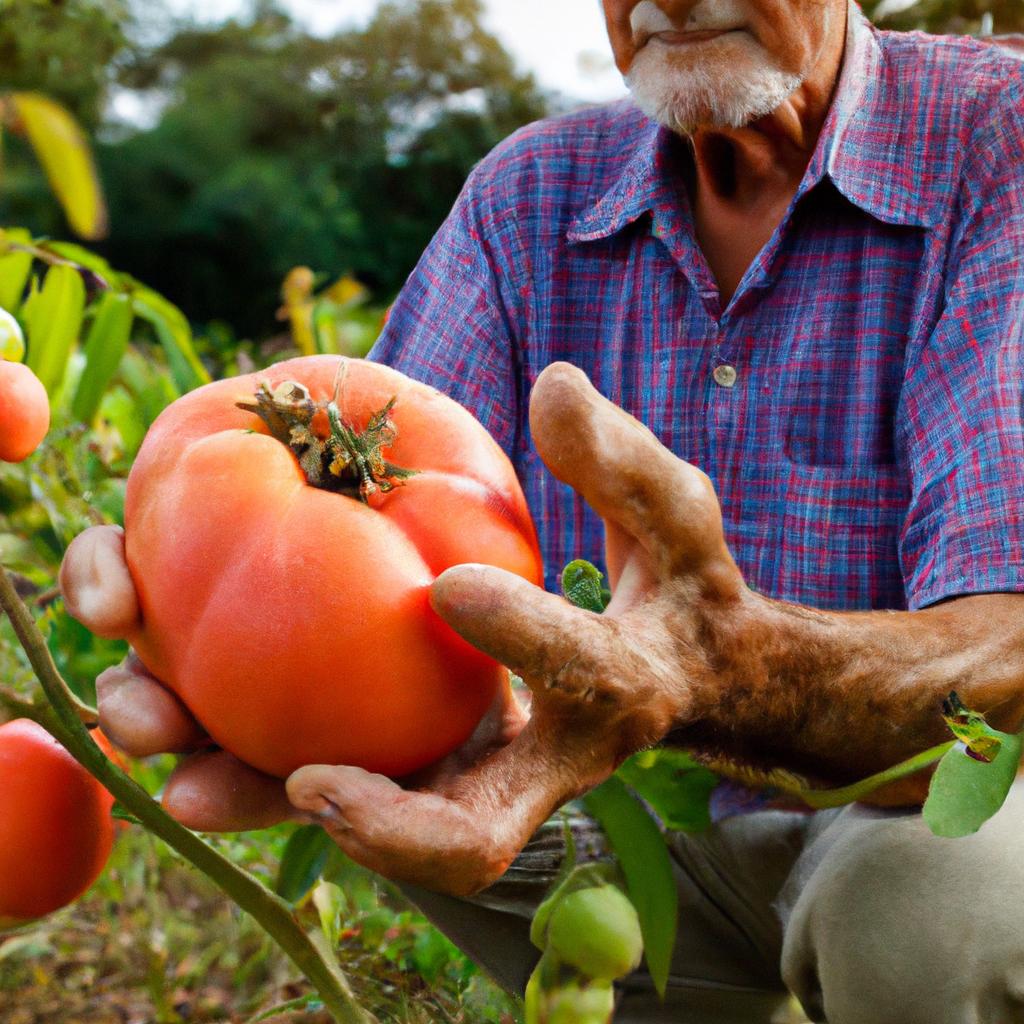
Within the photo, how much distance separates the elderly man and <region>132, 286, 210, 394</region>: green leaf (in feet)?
1.68

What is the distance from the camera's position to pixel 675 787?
1.14m

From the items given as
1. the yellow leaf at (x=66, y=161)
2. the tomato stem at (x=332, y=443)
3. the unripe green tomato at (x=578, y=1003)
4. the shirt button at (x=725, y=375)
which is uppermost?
the yellow leaf at (x=66, y=161)

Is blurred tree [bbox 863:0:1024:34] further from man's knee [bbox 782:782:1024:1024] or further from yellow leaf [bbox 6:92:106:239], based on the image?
yellow leaf [bbox 6:92:106:239]

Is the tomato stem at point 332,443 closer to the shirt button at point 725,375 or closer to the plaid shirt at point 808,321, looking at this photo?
the plaid shirt at point 808,321

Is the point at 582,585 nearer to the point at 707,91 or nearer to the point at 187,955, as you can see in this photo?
the point at 707,91

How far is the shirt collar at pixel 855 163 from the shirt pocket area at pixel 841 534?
25 cm

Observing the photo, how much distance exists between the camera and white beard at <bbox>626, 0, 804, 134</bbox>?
1208 millimetres

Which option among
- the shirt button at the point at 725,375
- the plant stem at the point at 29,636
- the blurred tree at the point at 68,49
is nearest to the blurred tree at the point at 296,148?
the blurred tree at the point at 68,49

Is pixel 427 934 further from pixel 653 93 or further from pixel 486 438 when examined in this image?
pixel 653 93

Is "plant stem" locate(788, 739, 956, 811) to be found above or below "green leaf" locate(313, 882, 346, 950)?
above

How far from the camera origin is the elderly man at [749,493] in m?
0.72

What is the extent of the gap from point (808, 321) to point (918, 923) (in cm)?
57

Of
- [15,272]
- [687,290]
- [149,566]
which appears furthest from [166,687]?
[15,272]

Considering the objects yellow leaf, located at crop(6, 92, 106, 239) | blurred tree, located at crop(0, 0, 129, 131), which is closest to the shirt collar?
yellow leaf, located at crop(6, 92, 106, 239)
